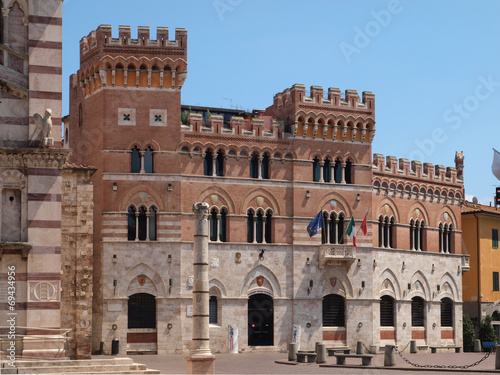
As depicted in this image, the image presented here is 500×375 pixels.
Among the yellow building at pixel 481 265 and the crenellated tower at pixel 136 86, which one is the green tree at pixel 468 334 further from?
the crenellated tower at pixel 136 86

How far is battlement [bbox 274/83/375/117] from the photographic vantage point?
53438mm

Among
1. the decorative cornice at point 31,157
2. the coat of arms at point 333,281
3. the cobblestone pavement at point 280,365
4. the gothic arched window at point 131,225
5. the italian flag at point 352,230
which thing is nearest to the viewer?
the decorative cornice at point 31,157

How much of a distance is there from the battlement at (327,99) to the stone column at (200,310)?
81.2 ft

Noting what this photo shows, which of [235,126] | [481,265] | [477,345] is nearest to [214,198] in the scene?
[235,126]

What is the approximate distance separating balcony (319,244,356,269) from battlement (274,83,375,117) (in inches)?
328

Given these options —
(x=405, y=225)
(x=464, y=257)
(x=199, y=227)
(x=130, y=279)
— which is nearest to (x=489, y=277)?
(x=464, y=257)

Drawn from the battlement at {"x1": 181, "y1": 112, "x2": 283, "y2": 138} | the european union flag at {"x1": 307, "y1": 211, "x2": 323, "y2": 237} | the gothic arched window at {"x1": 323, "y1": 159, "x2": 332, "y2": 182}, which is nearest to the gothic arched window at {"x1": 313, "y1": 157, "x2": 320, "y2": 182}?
the gothic arched window at {"x1": 323, "y1": 159, "x2": 332, "y2": 182}

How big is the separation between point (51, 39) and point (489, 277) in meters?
43.0

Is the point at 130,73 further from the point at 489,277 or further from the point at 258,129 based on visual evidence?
the point at 489,277

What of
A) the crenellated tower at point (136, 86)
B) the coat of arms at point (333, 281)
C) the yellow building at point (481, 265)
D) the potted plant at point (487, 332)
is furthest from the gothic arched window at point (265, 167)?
the potted plant at point (487, 332)

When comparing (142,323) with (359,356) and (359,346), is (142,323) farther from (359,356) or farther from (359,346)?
(359,356)

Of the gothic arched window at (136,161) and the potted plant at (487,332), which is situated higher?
the gothic arched window at (136,161)

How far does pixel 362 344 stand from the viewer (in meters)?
50.3

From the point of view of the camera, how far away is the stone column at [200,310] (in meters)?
28.5
